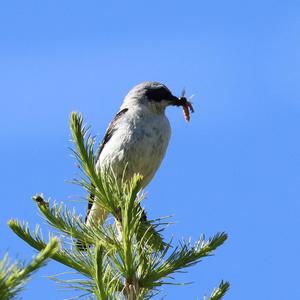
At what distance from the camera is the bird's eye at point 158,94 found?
27.6 feet

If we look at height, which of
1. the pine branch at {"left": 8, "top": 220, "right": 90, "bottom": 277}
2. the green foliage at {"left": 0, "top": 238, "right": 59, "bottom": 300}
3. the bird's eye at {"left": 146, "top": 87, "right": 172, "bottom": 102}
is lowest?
the green foliage at {"left": 0, "top": 238, "right": 59, "bottom": 300}

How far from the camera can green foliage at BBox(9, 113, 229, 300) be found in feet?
11.8

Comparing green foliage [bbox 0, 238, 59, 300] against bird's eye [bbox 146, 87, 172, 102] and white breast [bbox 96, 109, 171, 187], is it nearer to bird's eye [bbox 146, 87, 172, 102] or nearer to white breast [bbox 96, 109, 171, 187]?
white breast [bbox 96, 109, 171, 187]

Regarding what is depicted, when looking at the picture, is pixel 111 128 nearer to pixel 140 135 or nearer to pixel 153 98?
pixel 140 135

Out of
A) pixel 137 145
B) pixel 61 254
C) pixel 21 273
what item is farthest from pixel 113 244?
pixel 137 145

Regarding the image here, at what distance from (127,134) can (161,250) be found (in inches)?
139

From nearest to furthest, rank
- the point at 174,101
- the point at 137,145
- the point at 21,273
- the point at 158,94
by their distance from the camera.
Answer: the point at 21,273, the point at 137,145, the point at 174,101, the point at 158,94

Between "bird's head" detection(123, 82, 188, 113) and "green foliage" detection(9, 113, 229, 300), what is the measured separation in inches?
157

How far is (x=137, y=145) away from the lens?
761 centimetres

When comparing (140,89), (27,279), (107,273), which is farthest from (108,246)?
(140,89)

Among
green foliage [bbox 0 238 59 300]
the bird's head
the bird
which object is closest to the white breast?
the bird

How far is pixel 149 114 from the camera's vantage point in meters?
8.09

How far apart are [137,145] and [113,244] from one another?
3.81 metres

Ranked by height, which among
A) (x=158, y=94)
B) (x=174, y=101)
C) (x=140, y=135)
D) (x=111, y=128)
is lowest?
(x=140, y=135)
